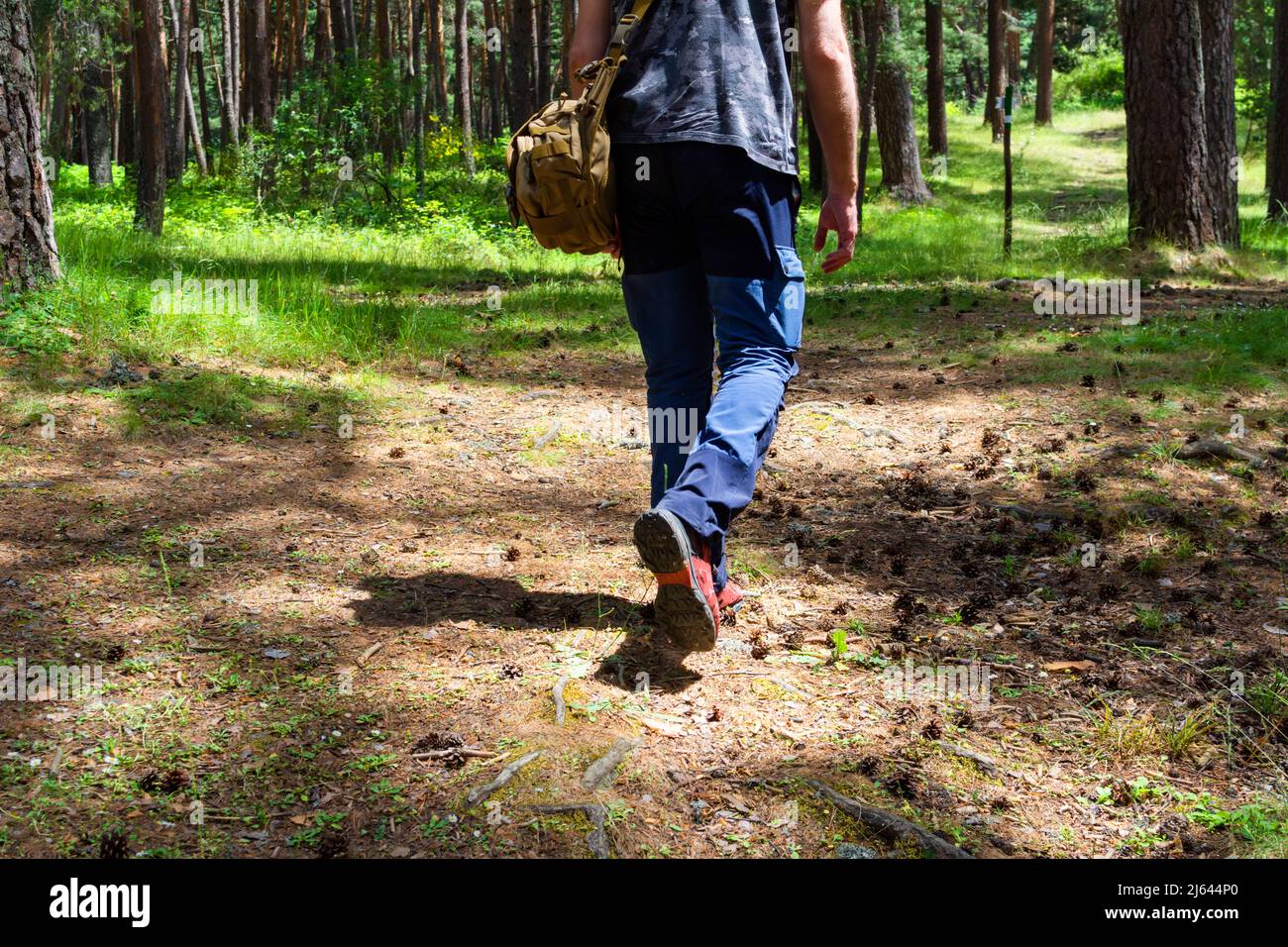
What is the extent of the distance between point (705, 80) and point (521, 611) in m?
1.70

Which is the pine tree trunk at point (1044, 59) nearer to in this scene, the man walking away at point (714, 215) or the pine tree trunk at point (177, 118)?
the pine tree trunk at point (177, 118)

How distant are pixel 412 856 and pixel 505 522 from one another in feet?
7.46

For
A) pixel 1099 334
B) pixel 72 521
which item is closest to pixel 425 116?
pixel 1099 334

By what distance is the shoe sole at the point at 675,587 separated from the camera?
281cm

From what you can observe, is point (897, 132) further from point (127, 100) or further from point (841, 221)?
point (127, 100)

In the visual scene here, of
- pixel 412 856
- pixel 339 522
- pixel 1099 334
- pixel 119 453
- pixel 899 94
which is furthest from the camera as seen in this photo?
pixel 899 94

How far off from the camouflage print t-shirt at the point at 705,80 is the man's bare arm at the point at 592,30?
0.19 meters

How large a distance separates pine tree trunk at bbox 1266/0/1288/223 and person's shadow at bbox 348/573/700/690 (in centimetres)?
1354

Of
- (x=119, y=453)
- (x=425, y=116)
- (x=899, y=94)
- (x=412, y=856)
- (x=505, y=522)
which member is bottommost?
(x=412, y=856)

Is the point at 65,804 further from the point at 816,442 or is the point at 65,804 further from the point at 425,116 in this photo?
the point at 425,116

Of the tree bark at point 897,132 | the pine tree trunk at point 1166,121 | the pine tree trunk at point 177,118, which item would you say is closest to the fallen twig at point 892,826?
the pine tree trunk at point 1166,121

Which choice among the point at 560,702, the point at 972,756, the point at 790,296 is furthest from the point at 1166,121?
the point at 560,702

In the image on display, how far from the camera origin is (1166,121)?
30.7 ft

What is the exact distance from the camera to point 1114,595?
3.82 meters
